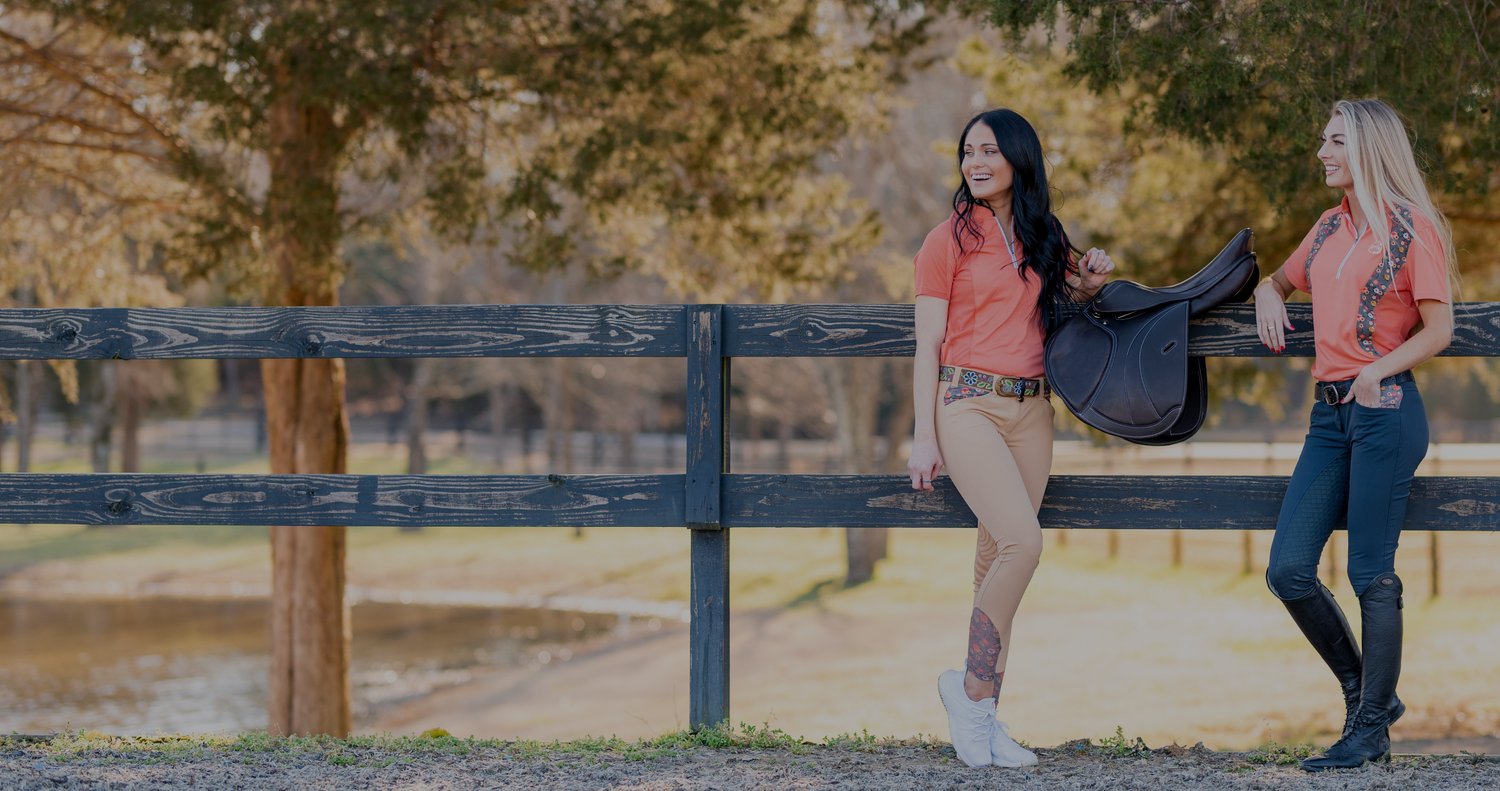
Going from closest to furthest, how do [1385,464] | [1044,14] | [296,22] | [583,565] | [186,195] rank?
[1385,464] → [1044,14] → [296,22] → [186,195] → [583,565]

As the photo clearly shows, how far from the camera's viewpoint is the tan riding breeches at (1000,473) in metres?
3.03

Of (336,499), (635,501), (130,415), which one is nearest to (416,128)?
(336,499)

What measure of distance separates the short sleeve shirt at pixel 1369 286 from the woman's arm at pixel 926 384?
41.0 inches

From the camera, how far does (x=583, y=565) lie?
2006 centimetres

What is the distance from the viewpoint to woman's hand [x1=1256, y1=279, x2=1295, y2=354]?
316 centimetres

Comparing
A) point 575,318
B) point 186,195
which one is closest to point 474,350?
point 575,318

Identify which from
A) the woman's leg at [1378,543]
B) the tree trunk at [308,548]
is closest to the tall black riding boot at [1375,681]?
the woman's leg at [1378,543]

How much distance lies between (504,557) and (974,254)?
18855 millimetres

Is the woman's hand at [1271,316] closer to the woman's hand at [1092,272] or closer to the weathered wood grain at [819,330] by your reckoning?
the woman's hand at [1092,272]

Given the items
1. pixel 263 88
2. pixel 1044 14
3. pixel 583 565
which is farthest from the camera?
pixel 583 565

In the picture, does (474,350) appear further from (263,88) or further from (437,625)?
(437,625)

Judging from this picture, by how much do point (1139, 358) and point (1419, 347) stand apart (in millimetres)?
690

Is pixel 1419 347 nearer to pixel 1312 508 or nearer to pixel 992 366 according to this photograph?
pixel 1312 508

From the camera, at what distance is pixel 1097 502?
344cm
